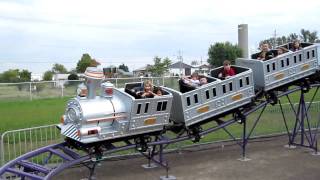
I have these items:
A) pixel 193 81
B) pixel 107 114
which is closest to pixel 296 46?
pixel 193 81

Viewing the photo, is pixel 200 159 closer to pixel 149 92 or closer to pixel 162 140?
pixel 162 140

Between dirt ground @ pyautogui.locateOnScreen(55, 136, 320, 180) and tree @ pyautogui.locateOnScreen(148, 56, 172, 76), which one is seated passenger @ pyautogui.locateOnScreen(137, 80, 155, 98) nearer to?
dirt ground @ pyautogui.locateOnScreen(55, 136, 320, 180)

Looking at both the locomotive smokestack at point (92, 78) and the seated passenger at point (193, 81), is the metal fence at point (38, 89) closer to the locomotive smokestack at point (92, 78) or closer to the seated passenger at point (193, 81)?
the seated passenger at point (193, 81)

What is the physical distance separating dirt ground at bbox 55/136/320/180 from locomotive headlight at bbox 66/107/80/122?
1.94 metres

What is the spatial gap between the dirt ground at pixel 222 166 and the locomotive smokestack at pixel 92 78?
2.46m

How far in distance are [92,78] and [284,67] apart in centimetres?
589

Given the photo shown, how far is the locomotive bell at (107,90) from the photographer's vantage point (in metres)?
9.45

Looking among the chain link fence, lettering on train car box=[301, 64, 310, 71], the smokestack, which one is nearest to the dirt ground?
the chain link fence

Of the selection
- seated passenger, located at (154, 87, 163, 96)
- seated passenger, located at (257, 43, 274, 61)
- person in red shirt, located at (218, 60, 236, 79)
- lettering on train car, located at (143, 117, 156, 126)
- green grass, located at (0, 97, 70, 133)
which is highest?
seated passenger, located at (257, 43, 274, 61)

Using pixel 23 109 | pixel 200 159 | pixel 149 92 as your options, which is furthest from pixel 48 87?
pixel 149 92

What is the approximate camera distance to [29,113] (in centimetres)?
2119

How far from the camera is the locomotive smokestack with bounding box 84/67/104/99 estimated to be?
912 cm

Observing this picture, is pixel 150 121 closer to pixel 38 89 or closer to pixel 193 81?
pixel 193 81

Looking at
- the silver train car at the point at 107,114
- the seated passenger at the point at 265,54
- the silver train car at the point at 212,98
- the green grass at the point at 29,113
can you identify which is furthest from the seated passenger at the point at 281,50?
the green grass at the point at 29,113
